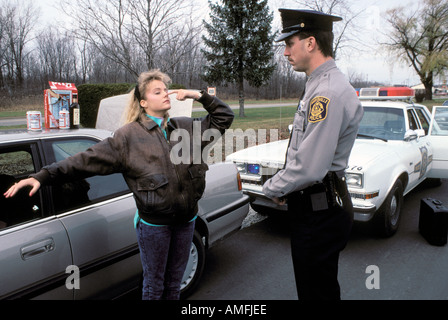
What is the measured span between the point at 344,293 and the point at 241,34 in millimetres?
19691

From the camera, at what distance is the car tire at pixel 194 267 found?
297cm

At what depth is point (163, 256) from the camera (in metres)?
2.11

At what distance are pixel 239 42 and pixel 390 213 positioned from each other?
1793 cm

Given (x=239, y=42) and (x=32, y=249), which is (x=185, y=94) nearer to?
(x=32, y=249)

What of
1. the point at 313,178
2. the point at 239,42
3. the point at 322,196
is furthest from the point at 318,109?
the point at 239,42

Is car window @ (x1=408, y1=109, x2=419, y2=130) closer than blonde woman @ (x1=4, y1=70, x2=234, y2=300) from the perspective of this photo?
No

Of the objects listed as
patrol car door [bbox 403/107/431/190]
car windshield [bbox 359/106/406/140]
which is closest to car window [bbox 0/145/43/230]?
patrol car door [bbox 403/107/431/190]

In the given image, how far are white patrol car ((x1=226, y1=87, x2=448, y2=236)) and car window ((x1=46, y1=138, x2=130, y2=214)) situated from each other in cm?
201

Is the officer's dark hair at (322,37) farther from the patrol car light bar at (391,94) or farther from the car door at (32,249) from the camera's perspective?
the patrol car light bar at (391,94)

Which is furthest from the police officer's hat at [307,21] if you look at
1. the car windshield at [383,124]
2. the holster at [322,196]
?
the car windshield at [383,124]

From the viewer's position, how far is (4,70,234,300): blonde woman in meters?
1.93

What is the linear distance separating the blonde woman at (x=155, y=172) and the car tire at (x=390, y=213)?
8.78 feet

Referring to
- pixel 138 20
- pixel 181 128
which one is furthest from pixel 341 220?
pixel 138 20

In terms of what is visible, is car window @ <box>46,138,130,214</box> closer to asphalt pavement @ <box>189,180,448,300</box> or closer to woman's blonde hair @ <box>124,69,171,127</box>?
woman's blonde hair @ <box>124,69,171,127</box>
